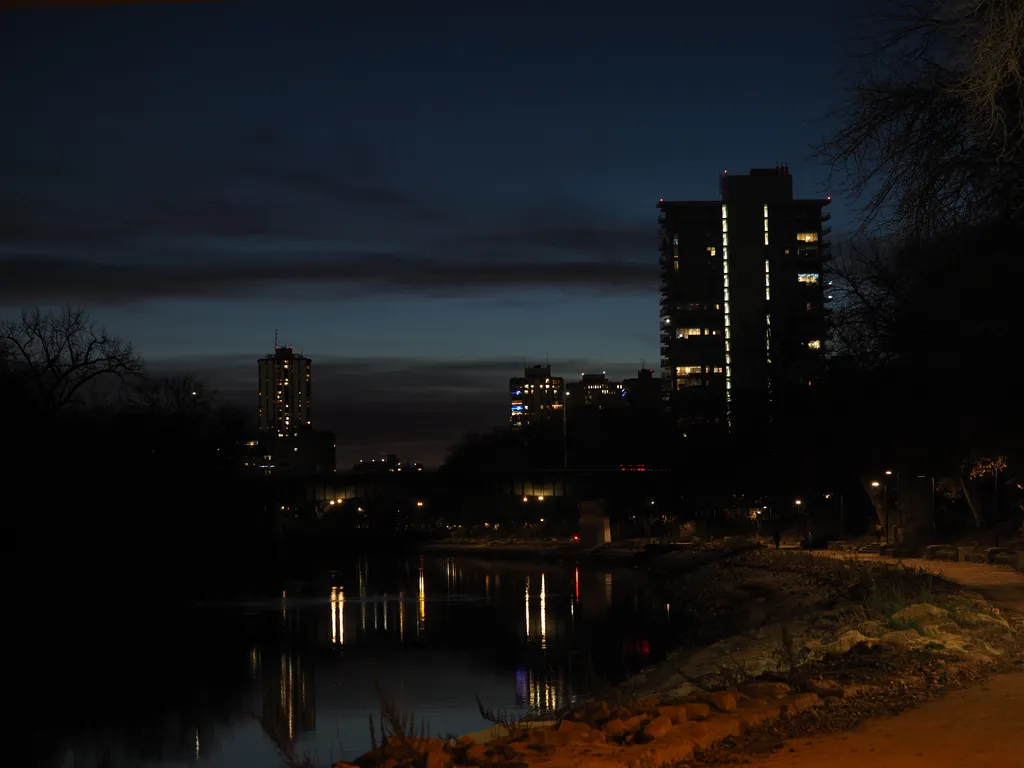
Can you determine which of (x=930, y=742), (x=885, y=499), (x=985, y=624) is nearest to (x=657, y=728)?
(x=930, y=742)

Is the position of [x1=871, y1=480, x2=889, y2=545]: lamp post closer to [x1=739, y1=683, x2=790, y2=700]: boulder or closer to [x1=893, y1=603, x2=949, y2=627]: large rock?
[x1=893, y1=603, x2=949, y2=627]: large rock

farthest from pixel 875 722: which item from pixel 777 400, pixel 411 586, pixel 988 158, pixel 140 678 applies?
pixel 411 586

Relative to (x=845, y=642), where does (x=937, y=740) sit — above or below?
above

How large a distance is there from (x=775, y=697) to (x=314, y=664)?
27705 millimetres

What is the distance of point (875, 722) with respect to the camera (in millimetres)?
11930

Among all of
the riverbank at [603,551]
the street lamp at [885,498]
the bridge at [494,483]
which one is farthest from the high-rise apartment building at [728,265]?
the street lamp at [885,498]

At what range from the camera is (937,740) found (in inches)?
439

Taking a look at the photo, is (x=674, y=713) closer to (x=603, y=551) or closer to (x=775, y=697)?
(x=775, y=697)

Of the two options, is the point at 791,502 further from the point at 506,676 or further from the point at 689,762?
the point at 689,762

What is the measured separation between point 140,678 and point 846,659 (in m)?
28.7

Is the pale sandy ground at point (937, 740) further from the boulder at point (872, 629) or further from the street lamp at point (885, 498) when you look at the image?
the street lamp at point (885, 498)

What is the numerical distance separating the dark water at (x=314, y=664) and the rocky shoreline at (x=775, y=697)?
1.90m

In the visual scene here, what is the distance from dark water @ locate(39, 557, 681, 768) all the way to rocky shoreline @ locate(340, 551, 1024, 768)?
6.23ft

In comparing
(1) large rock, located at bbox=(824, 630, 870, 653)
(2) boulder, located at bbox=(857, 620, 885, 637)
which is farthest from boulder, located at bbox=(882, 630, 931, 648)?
(2) boulder, located at bbox=(857, 620, 885, 637)
